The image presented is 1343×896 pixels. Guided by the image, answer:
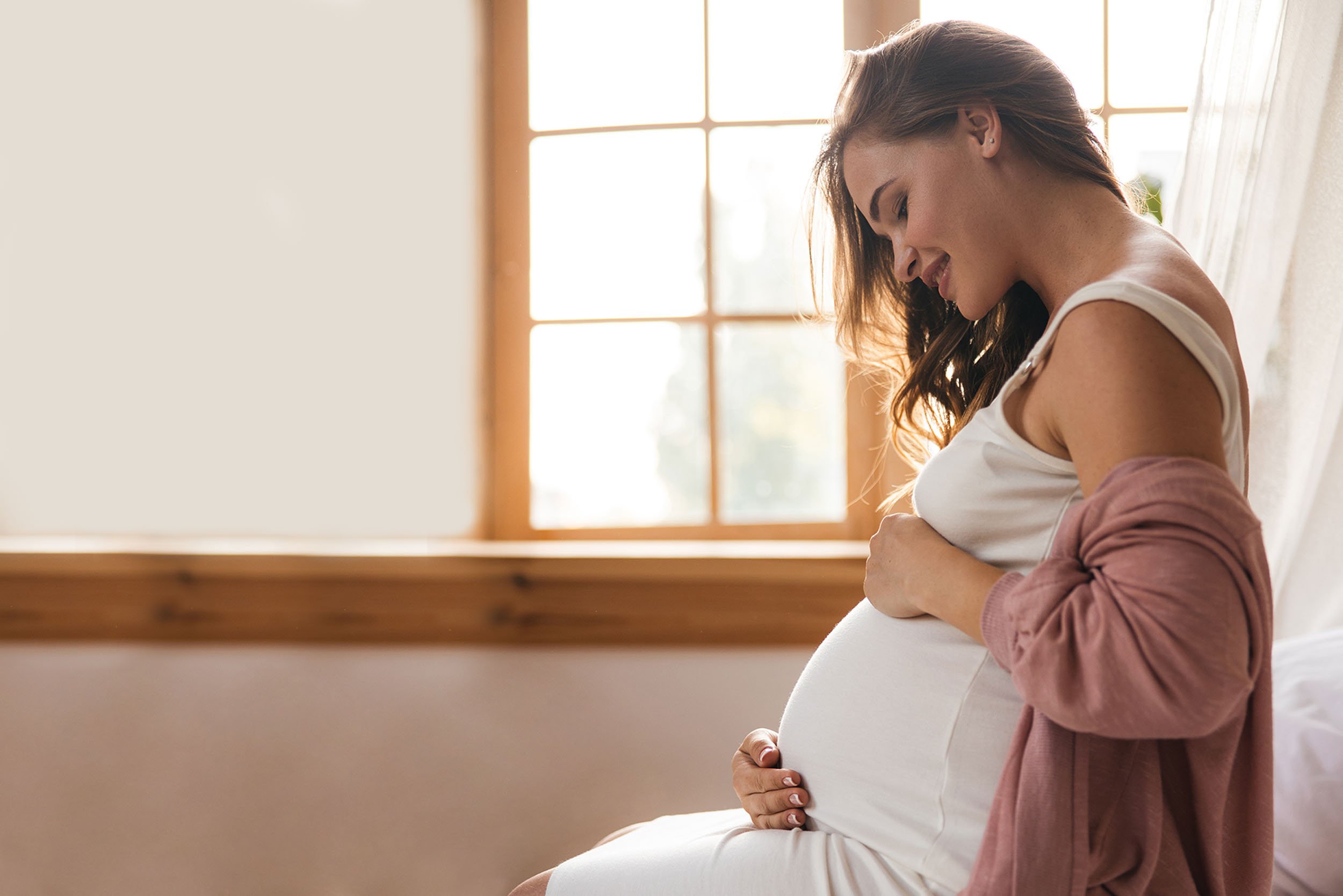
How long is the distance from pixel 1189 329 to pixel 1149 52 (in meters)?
1.25

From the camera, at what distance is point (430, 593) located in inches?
62.4

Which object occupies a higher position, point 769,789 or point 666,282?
point 666,282

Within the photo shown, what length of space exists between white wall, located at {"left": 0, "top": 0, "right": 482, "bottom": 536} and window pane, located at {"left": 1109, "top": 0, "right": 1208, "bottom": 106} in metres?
1.16

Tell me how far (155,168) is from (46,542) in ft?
2.34

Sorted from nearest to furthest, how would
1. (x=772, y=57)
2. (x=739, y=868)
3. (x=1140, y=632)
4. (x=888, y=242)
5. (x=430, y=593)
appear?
(x=1140, y=632)
(x=739, y=868)
(x=888, y=242)
(x=430, y=593)
(x=772, y=57)

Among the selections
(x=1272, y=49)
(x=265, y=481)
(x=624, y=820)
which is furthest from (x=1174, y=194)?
(x=265, y=481)

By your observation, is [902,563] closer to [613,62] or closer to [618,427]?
[618,427]

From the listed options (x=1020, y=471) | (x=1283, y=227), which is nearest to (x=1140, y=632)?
(x=1020, y=471)

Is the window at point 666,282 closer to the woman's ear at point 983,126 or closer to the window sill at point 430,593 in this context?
the window sill at point 430,593

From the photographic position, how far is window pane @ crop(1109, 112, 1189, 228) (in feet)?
5.35

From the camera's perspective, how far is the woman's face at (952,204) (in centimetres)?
83

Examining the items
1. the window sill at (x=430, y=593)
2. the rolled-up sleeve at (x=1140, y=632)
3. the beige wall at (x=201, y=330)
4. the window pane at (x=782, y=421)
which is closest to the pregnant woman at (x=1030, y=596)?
the rolled-up sleeve at (x=1140, y=632)

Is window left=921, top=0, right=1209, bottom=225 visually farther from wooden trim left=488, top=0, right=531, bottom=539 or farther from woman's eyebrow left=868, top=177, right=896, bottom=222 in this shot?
woman's eyebrow left=868, top=177, right=896, bottom=222

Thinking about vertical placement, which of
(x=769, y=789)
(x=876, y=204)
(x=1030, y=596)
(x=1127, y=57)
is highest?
(x=1127, y=57)
